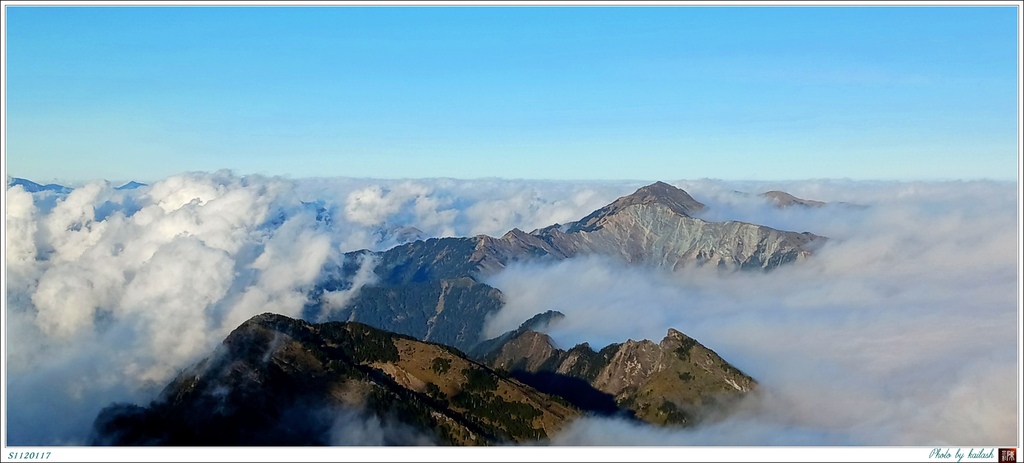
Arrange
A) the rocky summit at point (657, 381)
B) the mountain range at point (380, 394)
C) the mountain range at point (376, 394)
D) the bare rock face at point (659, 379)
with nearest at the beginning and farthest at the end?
the mountain range at point (376, 394)
the mountain range at point (380, 394)
the bare rock face at point (659, 379)
the rocky summit at point (657, 381)

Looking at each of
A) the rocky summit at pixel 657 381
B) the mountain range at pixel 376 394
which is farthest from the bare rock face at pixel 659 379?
the mountain range at pixel 376 394

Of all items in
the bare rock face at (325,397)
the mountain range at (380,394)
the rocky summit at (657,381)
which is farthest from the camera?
the rocky summit at (657,381)

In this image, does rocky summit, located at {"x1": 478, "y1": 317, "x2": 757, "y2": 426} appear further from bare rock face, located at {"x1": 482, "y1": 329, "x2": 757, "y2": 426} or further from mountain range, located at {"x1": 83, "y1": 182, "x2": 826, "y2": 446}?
mountain range, located at {"x1": 83, "y1": 182, "x2": 826, "y2": 446}

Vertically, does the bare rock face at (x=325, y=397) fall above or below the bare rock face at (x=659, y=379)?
above

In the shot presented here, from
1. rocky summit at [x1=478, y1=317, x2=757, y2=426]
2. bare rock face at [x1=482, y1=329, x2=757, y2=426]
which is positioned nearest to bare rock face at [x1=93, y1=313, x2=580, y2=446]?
rocky summit at [x1=478, y1=317, x2=757, y2=426]

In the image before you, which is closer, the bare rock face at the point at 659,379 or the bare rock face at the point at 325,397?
the bare rock face at the point at 325,397

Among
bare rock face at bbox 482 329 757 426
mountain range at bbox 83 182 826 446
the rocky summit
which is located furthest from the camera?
the rocky summit

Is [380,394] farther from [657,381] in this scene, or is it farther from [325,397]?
[657,381]

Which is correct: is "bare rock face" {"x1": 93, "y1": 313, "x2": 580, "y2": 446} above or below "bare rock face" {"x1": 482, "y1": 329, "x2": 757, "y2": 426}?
above

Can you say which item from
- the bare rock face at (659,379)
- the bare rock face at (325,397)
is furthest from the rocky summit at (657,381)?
the bare rock face at (325,397)

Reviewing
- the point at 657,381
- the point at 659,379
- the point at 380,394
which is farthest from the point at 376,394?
the point at 659,379

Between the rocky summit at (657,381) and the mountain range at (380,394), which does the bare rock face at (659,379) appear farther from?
the mountain range at (380,394)
